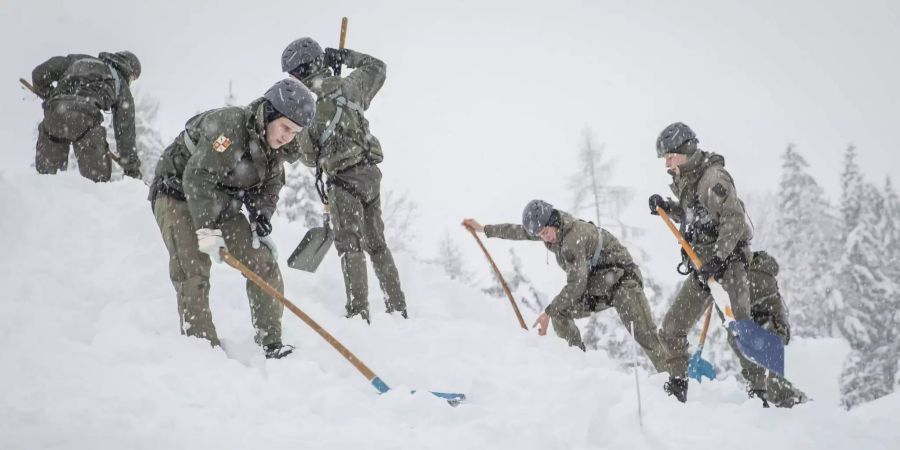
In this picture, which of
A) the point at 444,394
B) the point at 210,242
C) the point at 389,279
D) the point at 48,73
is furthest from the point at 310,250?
the point at 48,73

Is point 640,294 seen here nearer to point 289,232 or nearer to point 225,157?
point 225,157

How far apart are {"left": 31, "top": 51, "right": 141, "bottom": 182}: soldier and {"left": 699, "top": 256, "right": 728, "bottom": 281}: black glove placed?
23.7ft

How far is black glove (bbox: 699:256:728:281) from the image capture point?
5236 millimetres

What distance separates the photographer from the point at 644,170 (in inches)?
5669

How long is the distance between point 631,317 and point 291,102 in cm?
434

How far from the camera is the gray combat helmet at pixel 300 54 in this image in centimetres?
557

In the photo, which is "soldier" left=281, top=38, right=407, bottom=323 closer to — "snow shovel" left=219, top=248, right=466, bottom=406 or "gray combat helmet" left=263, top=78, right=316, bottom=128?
"gray combat helmet" left=263, top=78, right=316, bottom=128

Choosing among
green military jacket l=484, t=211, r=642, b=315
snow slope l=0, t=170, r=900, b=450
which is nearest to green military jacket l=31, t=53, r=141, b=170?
snow slope l=0, t=170, r=900, b=450

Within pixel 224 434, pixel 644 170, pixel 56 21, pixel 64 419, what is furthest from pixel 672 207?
pixel 644 170

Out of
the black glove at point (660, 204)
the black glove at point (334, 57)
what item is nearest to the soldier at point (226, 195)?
the black glove at point (334, 57)

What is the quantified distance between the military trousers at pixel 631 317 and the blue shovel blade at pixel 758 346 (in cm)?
77

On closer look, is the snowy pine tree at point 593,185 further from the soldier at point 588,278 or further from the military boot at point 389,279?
the military boot at point 389,279

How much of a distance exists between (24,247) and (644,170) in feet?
491

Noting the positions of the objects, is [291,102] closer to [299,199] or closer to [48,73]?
[48,73]
